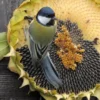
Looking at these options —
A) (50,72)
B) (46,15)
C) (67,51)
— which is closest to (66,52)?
(67,51)

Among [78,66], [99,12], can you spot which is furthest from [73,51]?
[99,12]

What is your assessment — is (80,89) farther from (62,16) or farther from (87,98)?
(62,16)

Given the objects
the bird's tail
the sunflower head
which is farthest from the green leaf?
the bird's tail

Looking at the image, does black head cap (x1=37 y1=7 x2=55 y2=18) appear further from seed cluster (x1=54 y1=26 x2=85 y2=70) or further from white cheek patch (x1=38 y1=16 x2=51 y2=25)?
seed cluster (x1=54 y1=26 x2=85 y2=70)

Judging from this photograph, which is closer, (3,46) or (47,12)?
(47,12)

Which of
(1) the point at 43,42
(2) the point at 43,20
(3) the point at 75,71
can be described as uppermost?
(2) the point at 43,20

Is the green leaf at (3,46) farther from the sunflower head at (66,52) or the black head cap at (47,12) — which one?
the black head cap at (47,12)

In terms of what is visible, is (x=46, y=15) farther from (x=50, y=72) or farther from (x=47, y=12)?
(x=50, y=72)
